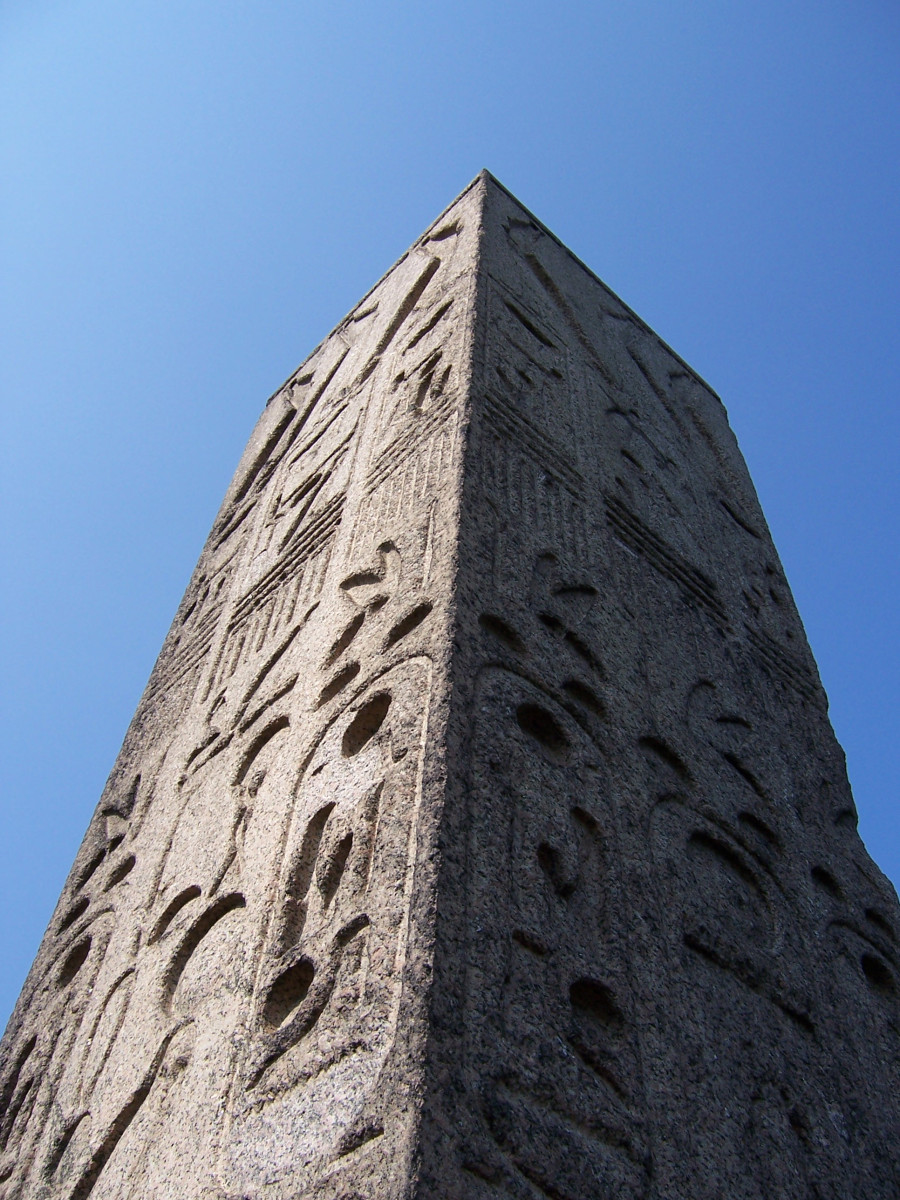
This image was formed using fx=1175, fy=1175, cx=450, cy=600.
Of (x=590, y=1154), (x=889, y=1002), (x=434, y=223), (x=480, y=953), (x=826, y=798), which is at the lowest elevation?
(x=590, y=1154)

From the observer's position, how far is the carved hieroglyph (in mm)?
1495

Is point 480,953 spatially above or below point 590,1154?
above

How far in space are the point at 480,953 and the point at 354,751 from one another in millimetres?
527

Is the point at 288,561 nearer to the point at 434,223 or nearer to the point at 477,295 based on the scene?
the point at 477,295

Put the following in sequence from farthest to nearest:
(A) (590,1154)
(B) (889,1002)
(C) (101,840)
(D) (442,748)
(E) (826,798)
A: (C) (101,840)
(E) (826,798)
(B) (889,1002)
(D) (442,748)
(A) (590,1154)

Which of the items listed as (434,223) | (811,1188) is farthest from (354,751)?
(434,223)

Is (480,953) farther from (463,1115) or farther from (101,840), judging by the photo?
(101,840)

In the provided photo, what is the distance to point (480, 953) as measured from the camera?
1533 mm

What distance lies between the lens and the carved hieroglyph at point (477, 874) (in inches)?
58.9

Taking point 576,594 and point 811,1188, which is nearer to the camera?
point 811,1188

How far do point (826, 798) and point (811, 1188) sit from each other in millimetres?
1201

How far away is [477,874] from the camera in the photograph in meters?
1.62

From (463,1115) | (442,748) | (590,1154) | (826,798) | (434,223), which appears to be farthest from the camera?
(434,223)

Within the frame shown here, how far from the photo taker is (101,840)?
3172 millimetres
